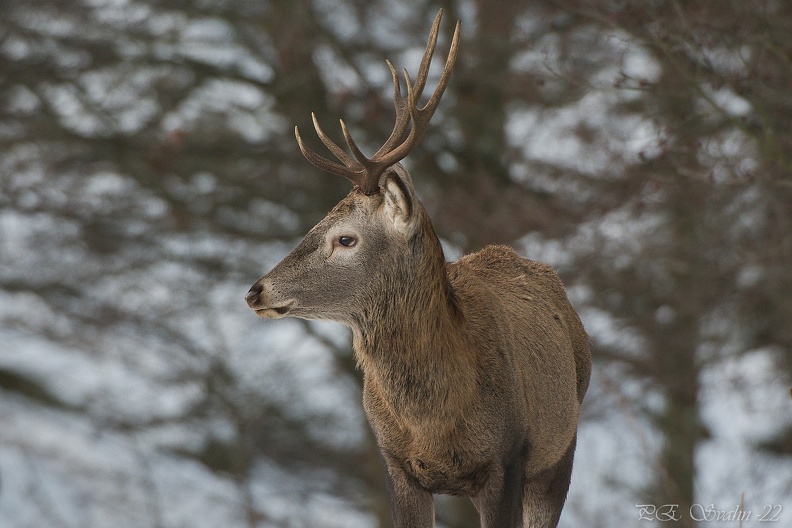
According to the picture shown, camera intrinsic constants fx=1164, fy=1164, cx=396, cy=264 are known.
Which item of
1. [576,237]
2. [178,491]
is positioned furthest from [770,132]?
[178,491]

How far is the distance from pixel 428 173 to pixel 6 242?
5.31 m

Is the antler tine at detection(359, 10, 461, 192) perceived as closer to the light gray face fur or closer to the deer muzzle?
the light gray face fur

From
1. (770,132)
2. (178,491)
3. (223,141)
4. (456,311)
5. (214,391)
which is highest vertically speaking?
(223,141)

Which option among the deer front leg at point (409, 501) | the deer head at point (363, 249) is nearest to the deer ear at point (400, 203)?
the deer head at point (363, 249)

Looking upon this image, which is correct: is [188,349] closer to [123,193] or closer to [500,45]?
[123,193]

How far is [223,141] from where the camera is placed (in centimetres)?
1434

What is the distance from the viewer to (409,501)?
4645mm

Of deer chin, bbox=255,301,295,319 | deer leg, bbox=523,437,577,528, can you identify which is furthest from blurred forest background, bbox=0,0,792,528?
deer chin, bbox=255,301,295,319

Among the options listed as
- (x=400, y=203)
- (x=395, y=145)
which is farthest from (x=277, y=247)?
(x=400, y=203)

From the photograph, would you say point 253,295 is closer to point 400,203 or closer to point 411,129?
point 400,203

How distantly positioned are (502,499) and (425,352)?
654mm

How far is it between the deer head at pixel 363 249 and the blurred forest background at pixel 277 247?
592 cm

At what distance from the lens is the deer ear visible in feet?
15.4

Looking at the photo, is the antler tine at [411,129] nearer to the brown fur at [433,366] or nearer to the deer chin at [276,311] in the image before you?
the brown fur at [433,366]
